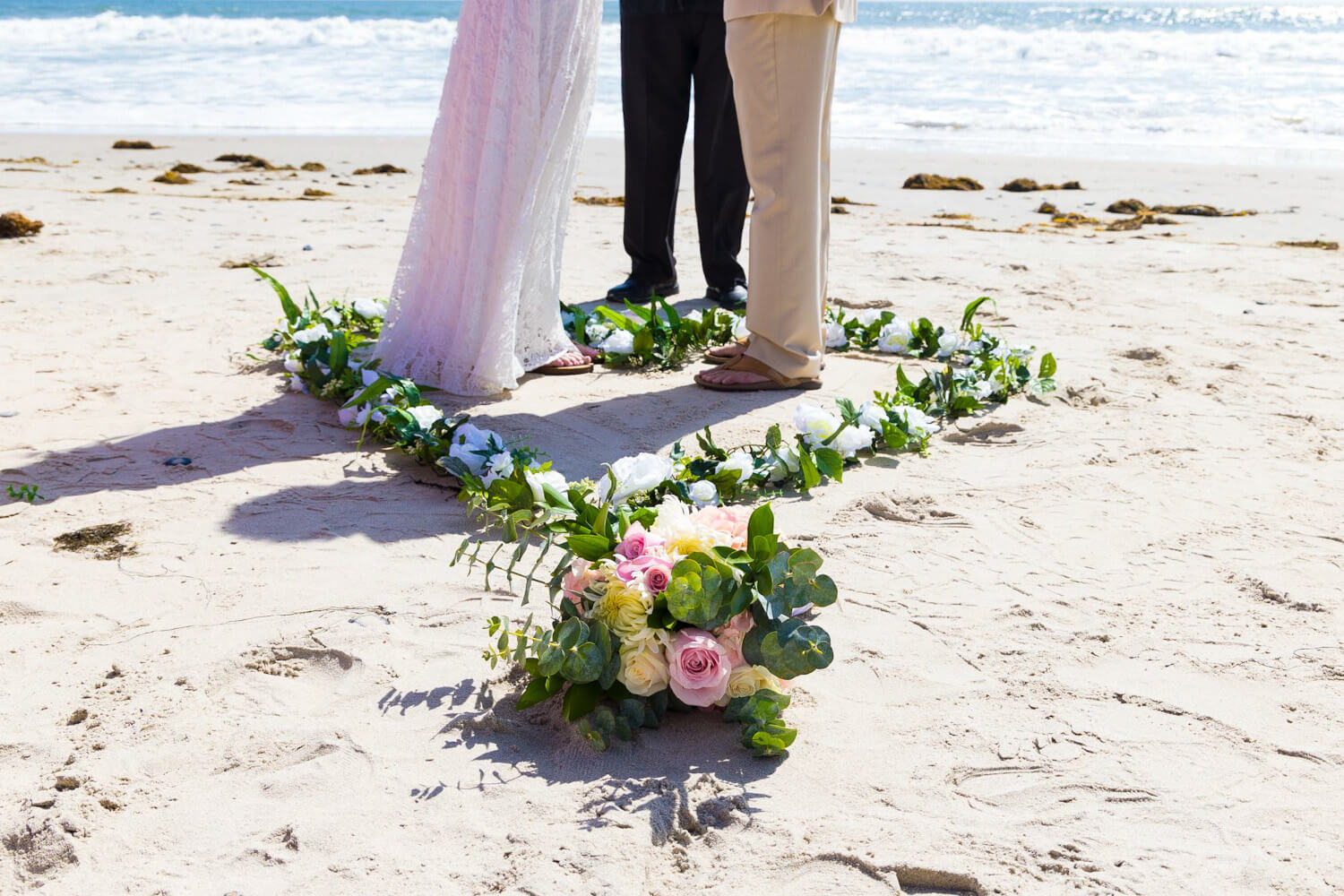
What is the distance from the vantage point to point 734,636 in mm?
1983

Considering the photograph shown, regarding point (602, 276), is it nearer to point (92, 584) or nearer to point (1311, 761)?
point (92, 584)

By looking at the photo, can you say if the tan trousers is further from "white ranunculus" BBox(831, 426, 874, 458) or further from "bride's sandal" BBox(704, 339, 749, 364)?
"white ranunculus" BBox(831, 426, 874, 458)

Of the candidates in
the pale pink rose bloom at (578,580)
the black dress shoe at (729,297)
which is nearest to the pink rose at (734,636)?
the pale pink rose bloom at (578,580)

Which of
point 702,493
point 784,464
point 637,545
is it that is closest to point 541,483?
point 637,545

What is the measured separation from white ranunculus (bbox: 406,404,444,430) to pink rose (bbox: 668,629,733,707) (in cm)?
145

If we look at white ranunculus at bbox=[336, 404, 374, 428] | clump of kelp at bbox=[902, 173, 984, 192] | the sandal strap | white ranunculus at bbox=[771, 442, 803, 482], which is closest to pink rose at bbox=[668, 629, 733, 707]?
white ranunculus at bbox=[771, 442, 803, 482]

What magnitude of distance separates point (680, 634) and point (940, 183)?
7.23m

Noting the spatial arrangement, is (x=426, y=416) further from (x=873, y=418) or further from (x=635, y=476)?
(x=873, y=418)

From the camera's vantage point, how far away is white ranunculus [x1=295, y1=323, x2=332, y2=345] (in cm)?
385

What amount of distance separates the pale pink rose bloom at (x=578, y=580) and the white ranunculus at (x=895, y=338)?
262 centimetres

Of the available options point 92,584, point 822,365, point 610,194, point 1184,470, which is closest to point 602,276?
point 822,365

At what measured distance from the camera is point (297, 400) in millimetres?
3775

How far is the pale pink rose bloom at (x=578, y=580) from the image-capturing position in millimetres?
2014

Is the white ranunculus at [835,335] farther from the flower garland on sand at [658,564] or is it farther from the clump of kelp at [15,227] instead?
the clump of kelp at [15,227]
